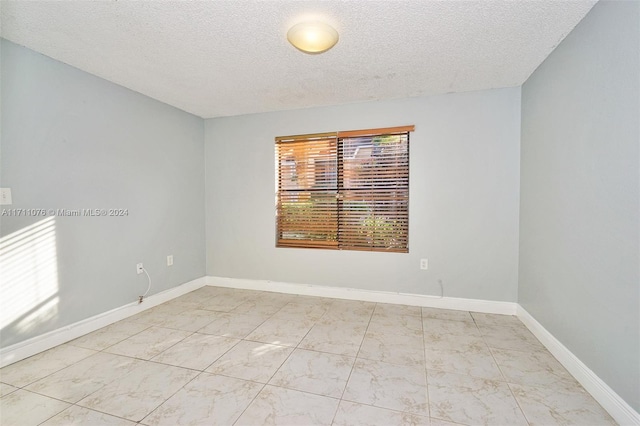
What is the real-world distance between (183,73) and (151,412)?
104 inches

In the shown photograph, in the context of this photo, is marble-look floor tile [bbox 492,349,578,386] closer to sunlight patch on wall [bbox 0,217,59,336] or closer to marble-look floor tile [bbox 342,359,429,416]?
marble-look floor tile [bbox 342,359,429,416]

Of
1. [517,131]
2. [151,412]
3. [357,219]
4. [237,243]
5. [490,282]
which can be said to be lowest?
[151,412]

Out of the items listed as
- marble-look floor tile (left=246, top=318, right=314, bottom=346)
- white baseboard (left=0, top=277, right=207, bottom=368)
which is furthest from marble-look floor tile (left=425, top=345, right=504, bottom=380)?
white baseboard (left=0, top=277, right=207, bottom=368)

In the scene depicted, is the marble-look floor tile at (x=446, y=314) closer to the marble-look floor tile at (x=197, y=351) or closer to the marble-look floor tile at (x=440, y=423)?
the marble-look floor tile at (x=440, y=423)

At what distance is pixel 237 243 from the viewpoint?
3.80m

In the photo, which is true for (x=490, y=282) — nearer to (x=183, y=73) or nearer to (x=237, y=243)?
(x=237, y=243)

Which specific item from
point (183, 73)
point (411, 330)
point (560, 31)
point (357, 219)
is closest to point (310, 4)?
point (183, 73)

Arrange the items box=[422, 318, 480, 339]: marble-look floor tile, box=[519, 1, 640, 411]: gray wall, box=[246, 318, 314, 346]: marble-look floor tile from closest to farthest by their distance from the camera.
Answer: box=[519, 1, 640, 411]: gray wall
box=[246, 318, 314, 346]: marble-look floor tile
box=[422, 318, 480, 339]: marble-look floor tile

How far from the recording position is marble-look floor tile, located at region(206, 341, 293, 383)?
6.17ft

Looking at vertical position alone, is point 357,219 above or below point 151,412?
above

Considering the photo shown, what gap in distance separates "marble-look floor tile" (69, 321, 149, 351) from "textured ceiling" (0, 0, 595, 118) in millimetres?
2402

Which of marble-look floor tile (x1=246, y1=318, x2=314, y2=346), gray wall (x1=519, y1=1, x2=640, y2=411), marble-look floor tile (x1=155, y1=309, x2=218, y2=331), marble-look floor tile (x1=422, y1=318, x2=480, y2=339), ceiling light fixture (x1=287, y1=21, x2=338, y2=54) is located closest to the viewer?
gray wall (x1=519, y1=1, x2=640, y2=411)

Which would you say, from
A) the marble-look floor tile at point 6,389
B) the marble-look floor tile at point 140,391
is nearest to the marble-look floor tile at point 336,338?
the marble-look floor tile at point 140,391

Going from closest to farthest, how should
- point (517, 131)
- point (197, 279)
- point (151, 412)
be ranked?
point (151, 412), point (517, 131), point (197, 279)
